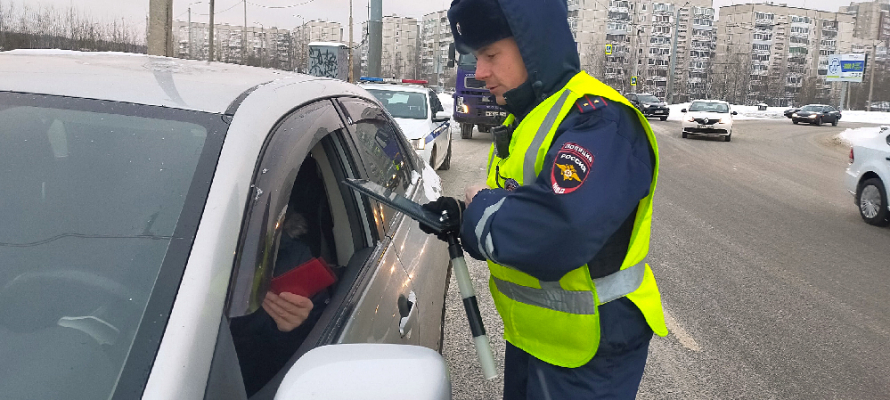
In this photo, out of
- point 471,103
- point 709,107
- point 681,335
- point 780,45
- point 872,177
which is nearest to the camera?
point 681,335

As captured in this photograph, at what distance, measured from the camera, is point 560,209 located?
58.7 inches

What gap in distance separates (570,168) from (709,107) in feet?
84.2

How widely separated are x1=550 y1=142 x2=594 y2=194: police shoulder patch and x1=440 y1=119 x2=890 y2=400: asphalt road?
Result: 223cm

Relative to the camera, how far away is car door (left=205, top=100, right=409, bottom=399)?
138cm

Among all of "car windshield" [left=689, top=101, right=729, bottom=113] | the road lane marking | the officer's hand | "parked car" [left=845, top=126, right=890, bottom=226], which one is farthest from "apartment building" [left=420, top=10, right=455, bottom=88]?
the officer's hand

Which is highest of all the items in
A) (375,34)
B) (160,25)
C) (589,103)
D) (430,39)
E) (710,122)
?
(430,39)

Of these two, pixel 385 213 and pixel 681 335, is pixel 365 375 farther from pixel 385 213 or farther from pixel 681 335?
pixel 681 335

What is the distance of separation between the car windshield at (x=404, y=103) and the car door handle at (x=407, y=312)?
27.7 feet

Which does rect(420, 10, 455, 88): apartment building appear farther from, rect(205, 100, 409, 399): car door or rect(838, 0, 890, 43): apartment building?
rect(205, 100, 409, 399): car door

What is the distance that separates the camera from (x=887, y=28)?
116 m

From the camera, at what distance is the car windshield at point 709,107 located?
2454 cm

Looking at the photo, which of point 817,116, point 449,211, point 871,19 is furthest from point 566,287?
point 871,19

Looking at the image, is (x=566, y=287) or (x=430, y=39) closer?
(x=566, y=287)

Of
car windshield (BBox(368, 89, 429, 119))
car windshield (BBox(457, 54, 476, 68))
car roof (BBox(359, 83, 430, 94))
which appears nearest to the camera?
car windshield (BBox(368, 89, 429, 119))
